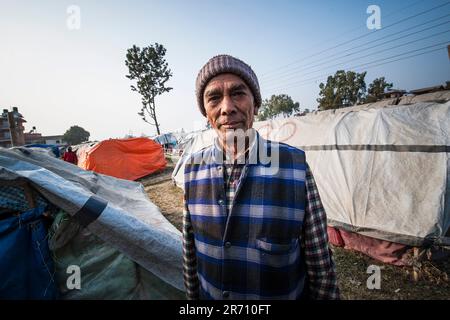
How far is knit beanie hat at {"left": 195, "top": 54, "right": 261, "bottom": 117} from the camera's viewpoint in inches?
58.3

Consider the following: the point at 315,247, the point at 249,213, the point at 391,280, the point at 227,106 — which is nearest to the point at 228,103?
the point at 227,106

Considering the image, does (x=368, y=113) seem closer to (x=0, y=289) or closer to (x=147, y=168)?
(x=0, y=289)

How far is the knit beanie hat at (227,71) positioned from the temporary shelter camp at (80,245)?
1.93 m

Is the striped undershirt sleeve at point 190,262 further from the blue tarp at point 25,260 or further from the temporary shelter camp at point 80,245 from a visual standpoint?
the blue tarp at point 25,260

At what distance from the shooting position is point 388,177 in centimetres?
376

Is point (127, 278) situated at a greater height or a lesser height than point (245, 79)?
lesser

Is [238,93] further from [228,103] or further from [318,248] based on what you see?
[318,248]

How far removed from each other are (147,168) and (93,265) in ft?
35.9

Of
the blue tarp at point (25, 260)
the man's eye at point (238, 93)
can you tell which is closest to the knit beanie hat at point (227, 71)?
the man's eye at point (238, 93)

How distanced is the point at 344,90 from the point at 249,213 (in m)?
51.0

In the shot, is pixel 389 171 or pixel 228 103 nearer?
pixel 228 103

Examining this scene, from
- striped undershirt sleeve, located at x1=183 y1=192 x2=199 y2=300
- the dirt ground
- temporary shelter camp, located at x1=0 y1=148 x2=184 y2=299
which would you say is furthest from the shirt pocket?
the dirt ground

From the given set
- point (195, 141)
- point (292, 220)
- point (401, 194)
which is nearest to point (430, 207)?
point (401, 194)

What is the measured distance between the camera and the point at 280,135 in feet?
20.0
